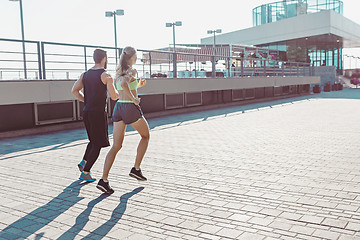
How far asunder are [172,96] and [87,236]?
46.3 feet

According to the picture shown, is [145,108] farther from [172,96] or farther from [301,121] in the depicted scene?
[301,121]

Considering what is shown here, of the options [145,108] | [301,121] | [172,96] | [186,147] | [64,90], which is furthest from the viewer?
[172,96]

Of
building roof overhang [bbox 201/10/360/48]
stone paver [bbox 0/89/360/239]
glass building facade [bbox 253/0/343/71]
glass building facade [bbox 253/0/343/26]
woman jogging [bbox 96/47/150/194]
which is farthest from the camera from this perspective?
glass building facade [bbox 253/0/343/71]

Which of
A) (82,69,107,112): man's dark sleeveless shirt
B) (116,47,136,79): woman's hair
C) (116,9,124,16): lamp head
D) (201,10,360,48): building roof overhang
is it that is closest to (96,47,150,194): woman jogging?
(116,47,136,79): woman's hair

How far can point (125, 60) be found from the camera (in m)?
5.26

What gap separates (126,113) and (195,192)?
1.41m

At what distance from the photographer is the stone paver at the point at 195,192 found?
393 centimetres

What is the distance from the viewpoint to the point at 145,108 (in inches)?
633

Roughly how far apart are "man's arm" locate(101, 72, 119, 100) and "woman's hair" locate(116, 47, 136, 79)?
13cm

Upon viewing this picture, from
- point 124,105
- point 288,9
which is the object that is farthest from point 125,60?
point 288,9

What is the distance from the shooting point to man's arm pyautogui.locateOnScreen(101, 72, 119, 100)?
529 cm

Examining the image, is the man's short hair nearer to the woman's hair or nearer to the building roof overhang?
the woman's hair

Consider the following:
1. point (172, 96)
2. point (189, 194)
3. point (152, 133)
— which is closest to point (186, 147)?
point (152, 133)

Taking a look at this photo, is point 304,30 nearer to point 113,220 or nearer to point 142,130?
point 142,130
